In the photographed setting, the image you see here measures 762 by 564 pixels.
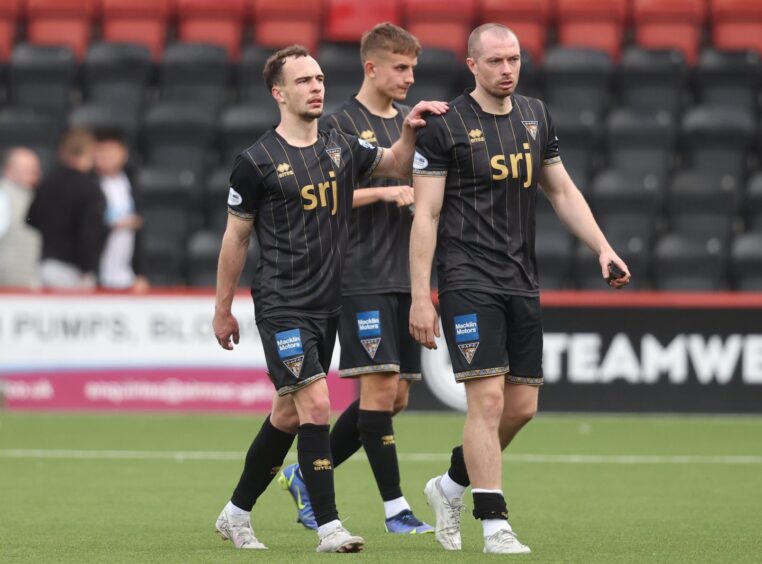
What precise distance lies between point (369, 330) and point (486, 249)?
46.3 inches

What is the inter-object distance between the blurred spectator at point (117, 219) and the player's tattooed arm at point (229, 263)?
730cm

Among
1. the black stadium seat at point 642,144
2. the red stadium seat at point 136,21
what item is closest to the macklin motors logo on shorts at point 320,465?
the black stadium seat at point 642,144

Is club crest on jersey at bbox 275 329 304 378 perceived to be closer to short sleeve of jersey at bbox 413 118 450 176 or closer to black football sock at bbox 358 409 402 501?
short sleeve of jersey at bbox 413 118 450 176

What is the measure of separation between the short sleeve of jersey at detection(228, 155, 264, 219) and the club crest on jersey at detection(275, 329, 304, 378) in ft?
1.69

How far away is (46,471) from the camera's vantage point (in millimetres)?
9945

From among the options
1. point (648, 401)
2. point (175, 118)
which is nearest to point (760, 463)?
point (648, 401)

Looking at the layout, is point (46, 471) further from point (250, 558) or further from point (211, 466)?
point (250, 558)

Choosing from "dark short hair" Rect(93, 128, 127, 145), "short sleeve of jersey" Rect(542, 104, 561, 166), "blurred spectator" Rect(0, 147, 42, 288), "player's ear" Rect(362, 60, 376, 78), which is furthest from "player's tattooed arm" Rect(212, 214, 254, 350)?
"blurred spectator" Rect(0, 147, 42, 288)

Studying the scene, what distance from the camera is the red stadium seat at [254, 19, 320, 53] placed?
17.9 meters

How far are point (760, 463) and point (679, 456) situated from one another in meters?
0.65

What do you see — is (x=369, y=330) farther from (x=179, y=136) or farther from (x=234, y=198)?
(x=179, y=136)

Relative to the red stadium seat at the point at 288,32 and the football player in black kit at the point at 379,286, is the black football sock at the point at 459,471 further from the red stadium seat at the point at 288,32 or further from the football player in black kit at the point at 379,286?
the red stadium seat at the point at 288,32

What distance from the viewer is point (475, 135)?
6.61 meters

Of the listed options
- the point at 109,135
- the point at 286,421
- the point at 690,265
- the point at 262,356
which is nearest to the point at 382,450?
the point at 286,421
